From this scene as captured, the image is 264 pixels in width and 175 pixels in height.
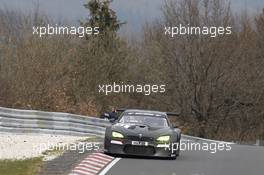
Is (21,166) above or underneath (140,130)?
underneath

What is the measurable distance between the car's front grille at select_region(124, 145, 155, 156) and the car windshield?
990mm

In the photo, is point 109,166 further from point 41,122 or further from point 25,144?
point 41,122

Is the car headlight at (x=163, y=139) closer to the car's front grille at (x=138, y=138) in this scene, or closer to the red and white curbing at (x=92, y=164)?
the car's front grille at (x=138, y=138)

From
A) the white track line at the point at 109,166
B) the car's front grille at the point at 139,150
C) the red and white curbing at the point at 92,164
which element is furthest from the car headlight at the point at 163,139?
the red and white curbing at the point at 92,164

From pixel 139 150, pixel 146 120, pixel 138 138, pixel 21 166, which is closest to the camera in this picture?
pixel 21 166

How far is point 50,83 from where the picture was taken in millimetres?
31094

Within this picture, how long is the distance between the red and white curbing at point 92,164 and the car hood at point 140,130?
2.39 feet

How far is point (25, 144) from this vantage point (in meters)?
16.6

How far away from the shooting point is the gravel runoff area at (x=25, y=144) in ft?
47.6

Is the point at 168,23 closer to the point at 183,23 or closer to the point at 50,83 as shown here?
the point at 183,23

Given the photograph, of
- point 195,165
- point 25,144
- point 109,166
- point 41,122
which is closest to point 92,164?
point 109,166

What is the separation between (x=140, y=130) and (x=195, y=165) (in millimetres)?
1633

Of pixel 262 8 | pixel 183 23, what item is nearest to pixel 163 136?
pixel 183 23

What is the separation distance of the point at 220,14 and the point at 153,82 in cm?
742
